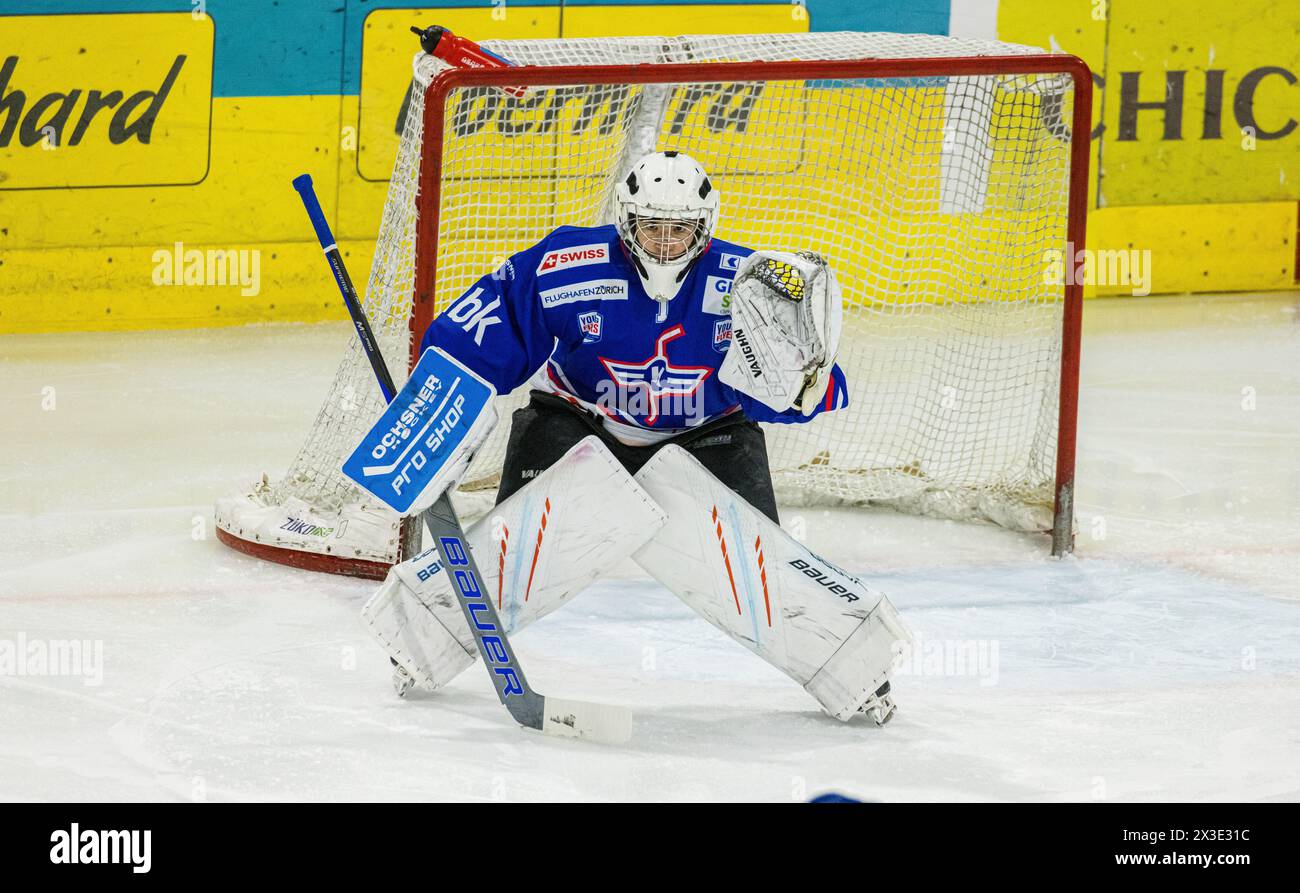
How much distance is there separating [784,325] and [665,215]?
346 mm

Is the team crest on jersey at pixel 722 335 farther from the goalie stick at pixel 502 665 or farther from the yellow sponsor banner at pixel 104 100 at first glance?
the yellow sponsor banner at pixel 104 100

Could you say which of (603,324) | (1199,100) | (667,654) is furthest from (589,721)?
(1199,100)

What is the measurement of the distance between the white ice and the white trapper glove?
0.64m

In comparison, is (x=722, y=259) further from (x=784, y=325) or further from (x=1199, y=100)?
(x=1199, y=100)

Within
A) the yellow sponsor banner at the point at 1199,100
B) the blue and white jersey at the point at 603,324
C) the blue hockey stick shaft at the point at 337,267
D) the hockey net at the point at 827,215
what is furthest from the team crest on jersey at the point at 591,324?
the yellow sponsor banner at the point at 1199,100

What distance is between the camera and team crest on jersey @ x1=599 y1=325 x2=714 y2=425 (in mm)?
3498

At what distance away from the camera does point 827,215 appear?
659cm

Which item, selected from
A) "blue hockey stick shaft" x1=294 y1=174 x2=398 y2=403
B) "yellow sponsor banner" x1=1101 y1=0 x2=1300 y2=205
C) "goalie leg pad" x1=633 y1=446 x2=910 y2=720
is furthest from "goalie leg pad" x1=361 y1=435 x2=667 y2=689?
"yellow sponsor banner" x1=1101 y1=0 x2=1300 y2=205

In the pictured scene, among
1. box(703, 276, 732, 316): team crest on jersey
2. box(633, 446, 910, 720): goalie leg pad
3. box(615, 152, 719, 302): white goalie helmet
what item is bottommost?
box(633, 446, 910, 720): goalie leg pad

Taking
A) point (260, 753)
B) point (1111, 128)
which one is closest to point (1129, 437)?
point (1111, 128)

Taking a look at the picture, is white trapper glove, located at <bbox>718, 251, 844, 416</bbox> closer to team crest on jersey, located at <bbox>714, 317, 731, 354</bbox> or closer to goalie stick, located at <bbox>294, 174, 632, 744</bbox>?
team crest on jersey, located at <bbox>714, 317, 731, 354</bbox>

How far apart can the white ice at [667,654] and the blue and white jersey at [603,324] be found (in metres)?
0.59

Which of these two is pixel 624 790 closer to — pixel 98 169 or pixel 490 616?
pixel 490 616

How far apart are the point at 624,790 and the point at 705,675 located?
0.73 m
